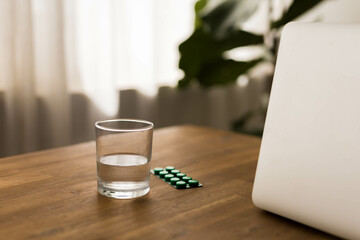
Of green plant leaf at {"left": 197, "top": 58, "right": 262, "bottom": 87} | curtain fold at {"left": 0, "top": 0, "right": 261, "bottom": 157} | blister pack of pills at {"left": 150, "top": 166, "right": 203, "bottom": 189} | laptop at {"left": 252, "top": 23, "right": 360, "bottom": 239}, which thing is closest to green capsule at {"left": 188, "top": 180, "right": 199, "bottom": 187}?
blister pack of pills at {"left": 150, "top": 166, "right": 203, "bottom": 189}

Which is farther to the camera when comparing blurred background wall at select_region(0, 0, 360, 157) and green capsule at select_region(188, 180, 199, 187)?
blurred background wall at select_region(0, 0, 360, 157)

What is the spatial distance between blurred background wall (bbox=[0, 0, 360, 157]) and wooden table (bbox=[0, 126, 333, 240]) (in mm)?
1044

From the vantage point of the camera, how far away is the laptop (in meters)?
0.53

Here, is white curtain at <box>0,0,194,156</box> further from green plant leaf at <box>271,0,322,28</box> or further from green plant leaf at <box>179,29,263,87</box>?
green plant leaf at <box>271,0,322,28</box>

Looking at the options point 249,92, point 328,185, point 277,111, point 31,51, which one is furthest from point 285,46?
point 249,92

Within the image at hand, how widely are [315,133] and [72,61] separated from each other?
1.61 metres

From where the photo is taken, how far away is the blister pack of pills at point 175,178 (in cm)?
71

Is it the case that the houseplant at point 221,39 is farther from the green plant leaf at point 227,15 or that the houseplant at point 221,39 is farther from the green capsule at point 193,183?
the green capsule at point 193,183

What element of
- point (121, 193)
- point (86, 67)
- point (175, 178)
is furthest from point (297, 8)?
point (121, 193)

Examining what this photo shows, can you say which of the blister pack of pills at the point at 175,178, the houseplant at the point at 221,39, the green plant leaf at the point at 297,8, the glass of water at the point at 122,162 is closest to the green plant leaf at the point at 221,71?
the houseplant at the point at 221,39

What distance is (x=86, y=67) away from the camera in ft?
6.75

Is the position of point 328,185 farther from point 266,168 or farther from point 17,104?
point 17,104

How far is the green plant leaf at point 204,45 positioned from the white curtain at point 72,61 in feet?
1.06

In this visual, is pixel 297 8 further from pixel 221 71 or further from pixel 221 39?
pixel 221 71
